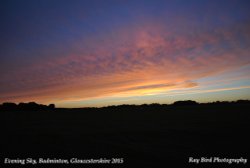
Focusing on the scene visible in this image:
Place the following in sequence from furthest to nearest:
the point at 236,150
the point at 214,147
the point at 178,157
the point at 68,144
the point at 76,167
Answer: the point at 68,144, the point at 214,147, the point at 236,150, the point at 178,157, the point at 76,167

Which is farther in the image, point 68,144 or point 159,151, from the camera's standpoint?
point 68,144

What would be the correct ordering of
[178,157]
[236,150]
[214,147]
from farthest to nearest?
[214,147], [236,150], [178,157]

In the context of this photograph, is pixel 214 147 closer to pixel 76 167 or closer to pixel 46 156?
pixel 76 167

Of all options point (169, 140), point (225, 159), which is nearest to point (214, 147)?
point (225, 159)

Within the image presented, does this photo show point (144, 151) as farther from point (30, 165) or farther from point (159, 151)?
point (30, 165)

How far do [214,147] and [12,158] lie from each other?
8541mm

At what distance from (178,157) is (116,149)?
2.70 m

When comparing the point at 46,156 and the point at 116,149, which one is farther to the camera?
the point at 116,149

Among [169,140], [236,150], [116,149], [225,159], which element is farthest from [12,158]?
[236,150]

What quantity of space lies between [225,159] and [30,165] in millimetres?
7196

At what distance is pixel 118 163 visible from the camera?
594 cm

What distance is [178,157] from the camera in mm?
6207

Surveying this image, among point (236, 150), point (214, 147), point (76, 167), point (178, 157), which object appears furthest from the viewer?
point (214, 147)

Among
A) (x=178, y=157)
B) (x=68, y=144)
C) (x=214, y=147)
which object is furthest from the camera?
(x=68, y=144)
